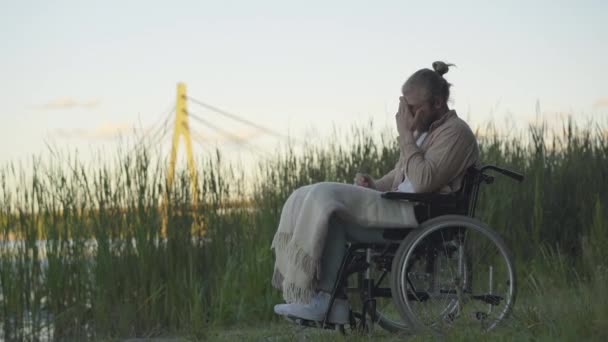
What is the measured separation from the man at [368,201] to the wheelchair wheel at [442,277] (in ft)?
0.40

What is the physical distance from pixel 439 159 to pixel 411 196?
185mm

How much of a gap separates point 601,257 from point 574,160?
192 cm

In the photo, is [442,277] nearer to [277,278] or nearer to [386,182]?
[386,182]

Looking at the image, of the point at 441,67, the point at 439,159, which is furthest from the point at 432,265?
the point at 441,67

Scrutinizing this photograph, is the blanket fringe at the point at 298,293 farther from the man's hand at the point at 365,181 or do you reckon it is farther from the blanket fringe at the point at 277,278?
the man's hand at the point at 365,181

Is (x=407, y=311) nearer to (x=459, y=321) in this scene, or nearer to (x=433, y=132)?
(x=459, y=321)

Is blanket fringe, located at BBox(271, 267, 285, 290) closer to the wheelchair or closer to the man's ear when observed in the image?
the wheelchair

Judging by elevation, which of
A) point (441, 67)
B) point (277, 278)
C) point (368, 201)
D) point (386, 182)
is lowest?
point (277, 278)

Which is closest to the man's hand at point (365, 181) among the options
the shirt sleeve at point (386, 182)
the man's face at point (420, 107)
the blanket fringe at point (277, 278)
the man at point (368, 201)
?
the shirt sleeve at point (386, 182)

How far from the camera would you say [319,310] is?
137 inches

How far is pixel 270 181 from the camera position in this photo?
6.75 m

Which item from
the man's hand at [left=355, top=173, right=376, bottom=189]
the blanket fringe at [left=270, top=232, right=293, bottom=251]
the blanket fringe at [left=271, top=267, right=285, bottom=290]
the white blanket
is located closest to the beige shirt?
the white blanket

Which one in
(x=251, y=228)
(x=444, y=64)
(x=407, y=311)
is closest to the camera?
(x=407, y=311)

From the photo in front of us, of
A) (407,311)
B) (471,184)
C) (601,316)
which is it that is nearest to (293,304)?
(407,311)
